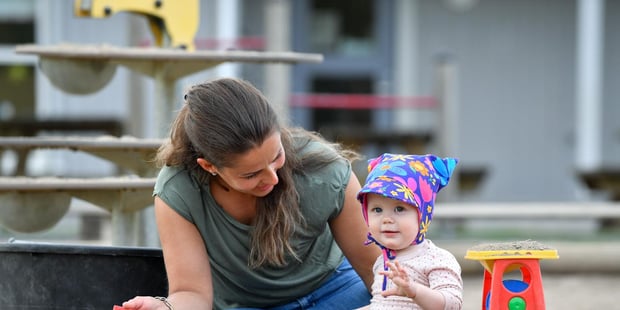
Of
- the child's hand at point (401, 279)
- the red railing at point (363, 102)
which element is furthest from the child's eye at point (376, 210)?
the red railing at point (363, 102)

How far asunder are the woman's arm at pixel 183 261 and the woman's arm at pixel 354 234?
1.32 feet

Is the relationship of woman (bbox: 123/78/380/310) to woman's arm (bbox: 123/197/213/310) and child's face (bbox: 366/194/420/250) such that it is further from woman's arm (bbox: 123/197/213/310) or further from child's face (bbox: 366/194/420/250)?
child's face (bbox: 366/194/420/250)

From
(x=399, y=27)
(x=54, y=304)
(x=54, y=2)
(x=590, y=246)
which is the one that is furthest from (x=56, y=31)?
(x=54, y=304)

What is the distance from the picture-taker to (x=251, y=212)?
9.50 ft

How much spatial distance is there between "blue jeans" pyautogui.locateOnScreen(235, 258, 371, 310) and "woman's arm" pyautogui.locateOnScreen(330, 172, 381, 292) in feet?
0.12

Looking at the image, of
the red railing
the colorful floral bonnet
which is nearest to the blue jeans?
the colorful floral bonnet

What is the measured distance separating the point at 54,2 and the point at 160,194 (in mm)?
7610

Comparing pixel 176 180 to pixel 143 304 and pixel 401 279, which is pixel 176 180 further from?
pixel 401 279

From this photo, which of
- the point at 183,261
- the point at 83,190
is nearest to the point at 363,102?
the point at 83,190

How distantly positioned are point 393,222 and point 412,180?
0.11m

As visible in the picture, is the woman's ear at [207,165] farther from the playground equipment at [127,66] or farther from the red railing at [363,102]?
the red railing at [363,102]

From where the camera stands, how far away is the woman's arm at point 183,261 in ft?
9.16

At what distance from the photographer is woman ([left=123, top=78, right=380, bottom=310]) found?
8.71ft

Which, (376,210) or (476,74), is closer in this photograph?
(376,210)
